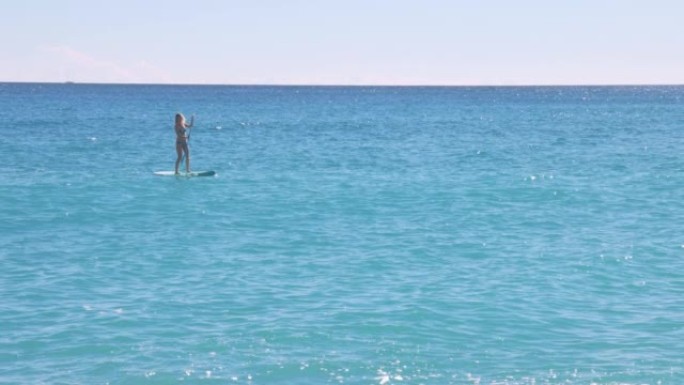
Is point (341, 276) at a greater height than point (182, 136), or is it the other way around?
point (182, 136)

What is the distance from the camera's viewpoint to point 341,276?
47.9ft

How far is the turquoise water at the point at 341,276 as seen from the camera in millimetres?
10406

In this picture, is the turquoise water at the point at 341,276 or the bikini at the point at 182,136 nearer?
the turquoise water at the point at 341,276

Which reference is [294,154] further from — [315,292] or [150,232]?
[315,292]

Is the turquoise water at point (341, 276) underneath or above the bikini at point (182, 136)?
underneath

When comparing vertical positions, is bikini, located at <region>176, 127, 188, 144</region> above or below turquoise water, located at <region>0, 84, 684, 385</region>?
above

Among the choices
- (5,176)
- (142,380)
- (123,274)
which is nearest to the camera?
(142,380)

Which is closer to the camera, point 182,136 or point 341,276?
point 341,276

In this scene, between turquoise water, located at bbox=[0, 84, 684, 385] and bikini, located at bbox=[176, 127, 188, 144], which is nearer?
turquoise water, located at bbox=[0, 84, 684, 385]

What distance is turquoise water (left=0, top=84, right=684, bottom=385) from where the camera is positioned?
1041 centimetres

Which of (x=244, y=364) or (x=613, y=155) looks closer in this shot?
(x=244, y=364)

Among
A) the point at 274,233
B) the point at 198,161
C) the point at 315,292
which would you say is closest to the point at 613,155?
the point at 198,161

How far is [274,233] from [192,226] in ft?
7.08

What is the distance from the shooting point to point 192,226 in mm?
19906
